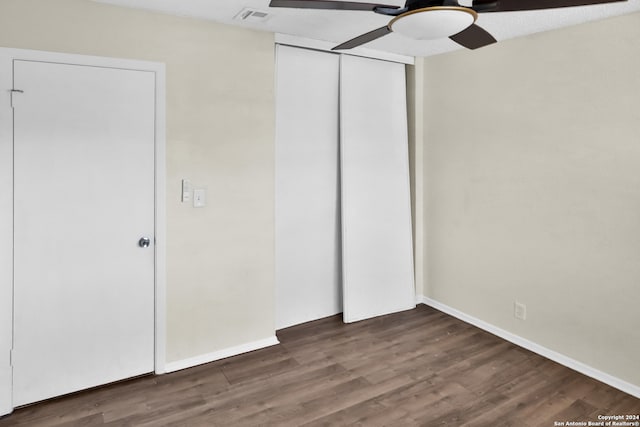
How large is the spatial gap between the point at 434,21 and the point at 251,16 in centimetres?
157

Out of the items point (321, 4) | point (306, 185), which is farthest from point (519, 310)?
point (321, 4)

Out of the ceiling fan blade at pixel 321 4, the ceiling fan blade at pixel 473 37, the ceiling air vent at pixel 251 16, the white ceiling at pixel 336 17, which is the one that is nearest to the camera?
the ceiling fan blade at pixel 321 4

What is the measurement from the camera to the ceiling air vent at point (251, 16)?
2.64 metres

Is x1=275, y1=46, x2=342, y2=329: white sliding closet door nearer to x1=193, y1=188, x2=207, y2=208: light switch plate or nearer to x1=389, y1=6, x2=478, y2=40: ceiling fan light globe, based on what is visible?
x1=193, y1=188, x2=207, y2=208: light switch plate

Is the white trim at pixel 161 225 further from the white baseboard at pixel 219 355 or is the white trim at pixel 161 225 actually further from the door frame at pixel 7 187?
the door frame at pixel 7 187

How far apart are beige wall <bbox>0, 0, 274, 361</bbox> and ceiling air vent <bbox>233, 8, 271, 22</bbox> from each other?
179mm

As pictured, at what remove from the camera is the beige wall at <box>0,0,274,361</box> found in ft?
8.69

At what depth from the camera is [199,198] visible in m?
2.85

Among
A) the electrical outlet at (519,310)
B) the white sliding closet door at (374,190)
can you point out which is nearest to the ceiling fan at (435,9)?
the white sliding closet door at (374,190)

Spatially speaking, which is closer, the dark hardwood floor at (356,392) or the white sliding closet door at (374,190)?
the dark hardwood floor at (356,392)

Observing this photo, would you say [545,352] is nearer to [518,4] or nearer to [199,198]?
[518,4]

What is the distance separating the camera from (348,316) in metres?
3.67

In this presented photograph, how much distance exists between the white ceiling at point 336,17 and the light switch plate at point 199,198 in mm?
1153

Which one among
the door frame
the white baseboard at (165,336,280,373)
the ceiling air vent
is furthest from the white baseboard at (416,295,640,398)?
the door frame
